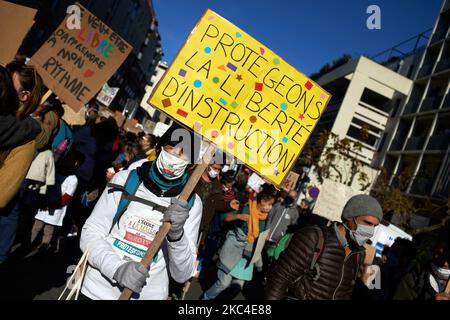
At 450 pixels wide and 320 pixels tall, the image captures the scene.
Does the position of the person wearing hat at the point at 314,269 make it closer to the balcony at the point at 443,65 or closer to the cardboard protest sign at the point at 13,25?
the cardboard protest sign at the point at 13,25

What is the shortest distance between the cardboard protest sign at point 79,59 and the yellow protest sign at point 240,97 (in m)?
2.93

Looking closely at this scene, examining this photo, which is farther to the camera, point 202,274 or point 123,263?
point 202,274

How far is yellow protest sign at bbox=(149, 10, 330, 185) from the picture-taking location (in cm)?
279

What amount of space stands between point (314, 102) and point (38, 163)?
3117 mm

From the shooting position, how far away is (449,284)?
303 centimetres

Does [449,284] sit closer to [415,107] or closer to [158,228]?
[158,228]

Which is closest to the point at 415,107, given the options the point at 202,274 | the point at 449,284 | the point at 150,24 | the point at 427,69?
the point at 427,69

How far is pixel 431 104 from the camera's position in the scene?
27.9m

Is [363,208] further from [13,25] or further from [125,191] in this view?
[13,25]

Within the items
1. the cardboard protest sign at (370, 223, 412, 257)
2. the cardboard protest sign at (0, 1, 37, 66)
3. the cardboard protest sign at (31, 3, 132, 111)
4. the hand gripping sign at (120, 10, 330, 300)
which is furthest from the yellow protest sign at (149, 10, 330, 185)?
the cardboard protest sign at (370, 223, 412, 257)

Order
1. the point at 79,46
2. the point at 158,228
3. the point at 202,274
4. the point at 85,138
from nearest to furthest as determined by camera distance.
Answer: the point at 158,228
the point at 79,46
the point at 85,138
the point at 202,274

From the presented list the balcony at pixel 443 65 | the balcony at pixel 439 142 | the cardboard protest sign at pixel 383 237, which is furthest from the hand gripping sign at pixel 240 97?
the balcony at pixel 443 65

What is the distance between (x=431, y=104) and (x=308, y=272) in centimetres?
2937

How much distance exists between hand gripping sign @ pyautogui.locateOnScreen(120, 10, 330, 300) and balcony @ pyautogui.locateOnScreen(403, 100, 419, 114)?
3050 centimetres
